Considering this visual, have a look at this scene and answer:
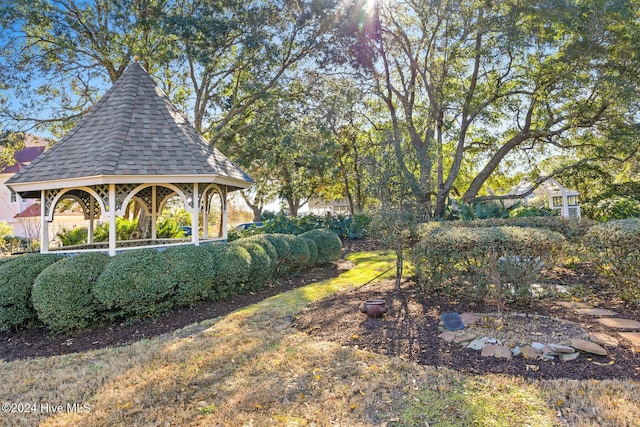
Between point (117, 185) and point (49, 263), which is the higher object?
point (117, 185)

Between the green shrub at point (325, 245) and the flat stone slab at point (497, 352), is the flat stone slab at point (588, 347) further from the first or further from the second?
the green shrub at point (325, 245)

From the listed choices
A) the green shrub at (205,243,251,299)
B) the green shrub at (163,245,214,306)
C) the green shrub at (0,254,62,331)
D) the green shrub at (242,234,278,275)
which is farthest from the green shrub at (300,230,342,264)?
the green shrub at (0,254,62,331)

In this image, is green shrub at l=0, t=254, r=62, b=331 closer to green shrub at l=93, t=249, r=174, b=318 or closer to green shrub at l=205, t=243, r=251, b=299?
green shrub at l=93, t=249, r=174, b=318

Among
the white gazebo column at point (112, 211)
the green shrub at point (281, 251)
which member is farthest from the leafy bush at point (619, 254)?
the white gazebo column at point (112, 211)

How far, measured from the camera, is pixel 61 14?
12289 mm

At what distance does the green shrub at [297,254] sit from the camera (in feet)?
33.0

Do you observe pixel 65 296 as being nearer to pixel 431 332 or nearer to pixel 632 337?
pixel 431 332

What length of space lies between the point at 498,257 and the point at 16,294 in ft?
24.4

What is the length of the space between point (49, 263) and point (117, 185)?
1955mm

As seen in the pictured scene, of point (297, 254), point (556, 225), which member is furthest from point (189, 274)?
point (556, 225)

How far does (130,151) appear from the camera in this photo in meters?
8.18

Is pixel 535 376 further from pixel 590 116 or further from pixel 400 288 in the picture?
pixel 590 116

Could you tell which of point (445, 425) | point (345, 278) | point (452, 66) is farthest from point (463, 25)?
point (445, 425)

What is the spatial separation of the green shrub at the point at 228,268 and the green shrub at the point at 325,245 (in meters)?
3.80
